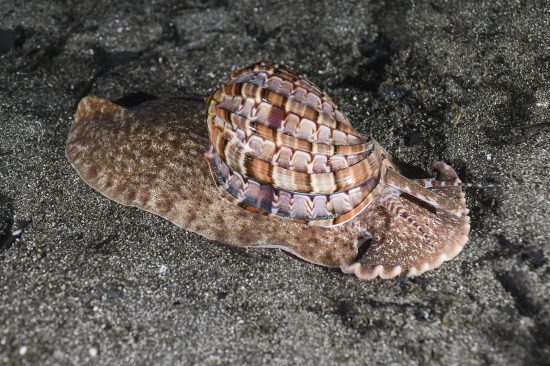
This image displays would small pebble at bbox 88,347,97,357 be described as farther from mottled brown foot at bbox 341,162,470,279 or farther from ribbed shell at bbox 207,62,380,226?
mottled brown foot at bbox 341,162,470,279

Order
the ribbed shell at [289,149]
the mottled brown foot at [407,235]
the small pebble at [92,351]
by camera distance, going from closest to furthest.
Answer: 1. the small pebble at [92,351]
2. the ribbed shell at [289,149]
3. the mottled brown foot at [407,235]

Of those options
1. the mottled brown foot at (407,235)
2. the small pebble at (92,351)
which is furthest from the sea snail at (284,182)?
the small pebble at (92,351)

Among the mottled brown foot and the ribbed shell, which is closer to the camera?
the ribbed shell

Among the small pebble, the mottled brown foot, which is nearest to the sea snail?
the mottled brown foot

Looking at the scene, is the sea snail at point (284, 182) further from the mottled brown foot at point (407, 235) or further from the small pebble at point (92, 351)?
the small pebble at point (92, 351)

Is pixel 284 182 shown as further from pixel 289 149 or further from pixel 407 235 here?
pixel 407 235

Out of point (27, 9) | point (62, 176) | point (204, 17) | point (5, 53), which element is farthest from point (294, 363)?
point (27, 9)

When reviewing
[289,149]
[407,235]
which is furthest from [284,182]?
[407,235]
